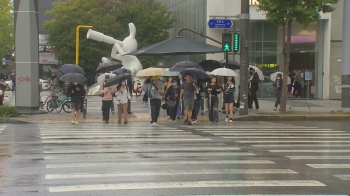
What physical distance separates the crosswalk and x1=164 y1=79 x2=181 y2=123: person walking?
2513 mm

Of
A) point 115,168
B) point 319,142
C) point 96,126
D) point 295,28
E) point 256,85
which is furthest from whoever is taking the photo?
point 295,28

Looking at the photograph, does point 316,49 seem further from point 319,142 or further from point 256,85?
point 319,142

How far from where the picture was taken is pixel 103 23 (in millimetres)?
48188

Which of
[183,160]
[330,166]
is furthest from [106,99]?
[330,166]

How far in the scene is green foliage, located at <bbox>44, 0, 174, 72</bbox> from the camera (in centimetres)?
4741

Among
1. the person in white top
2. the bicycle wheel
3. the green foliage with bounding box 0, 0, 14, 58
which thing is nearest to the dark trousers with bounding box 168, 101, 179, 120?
the person in white top

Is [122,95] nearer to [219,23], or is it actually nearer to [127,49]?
[219,23]

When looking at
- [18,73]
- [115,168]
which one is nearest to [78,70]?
[18,73]

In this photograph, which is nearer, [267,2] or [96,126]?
[96,126]

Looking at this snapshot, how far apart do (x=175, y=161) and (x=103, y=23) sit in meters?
38.9

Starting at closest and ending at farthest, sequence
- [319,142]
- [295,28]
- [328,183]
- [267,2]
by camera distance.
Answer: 1. [328,183]
2. [319,142]
3. [267,2]
4. [295,28]

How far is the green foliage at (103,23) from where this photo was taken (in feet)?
156

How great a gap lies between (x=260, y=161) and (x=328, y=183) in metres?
2.24

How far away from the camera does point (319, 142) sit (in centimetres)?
1410
